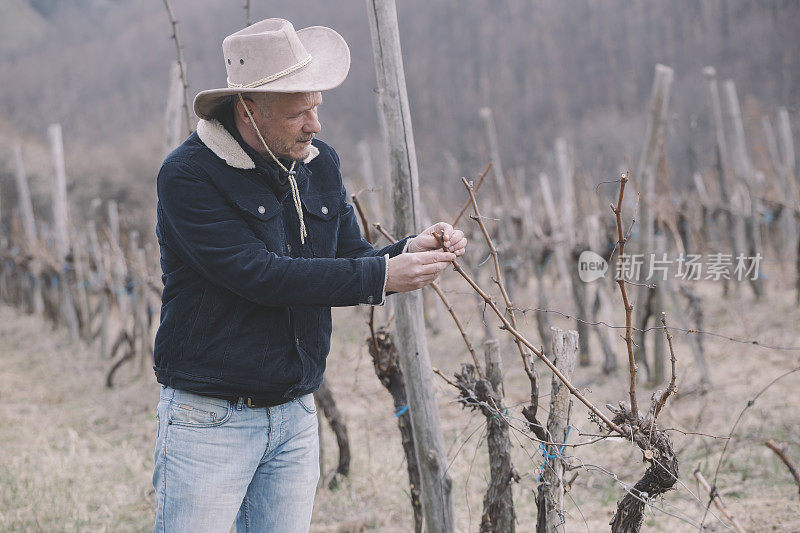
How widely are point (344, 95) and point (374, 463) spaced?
3160 centimetres

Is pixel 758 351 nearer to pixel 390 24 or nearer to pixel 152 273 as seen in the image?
pixel 390 24

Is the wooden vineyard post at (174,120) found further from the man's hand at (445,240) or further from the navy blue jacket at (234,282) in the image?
the man's hand at (445,240)

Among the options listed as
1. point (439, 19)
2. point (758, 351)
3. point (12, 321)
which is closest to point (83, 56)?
point (439, 19)

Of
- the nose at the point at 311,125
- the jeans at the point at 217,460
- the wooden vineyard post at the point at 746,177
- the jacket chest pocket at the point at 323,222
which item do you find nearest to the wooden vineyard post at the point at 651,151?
the wooden vineyard post at the point at 746,177

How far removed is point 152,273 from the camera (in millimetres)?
8133

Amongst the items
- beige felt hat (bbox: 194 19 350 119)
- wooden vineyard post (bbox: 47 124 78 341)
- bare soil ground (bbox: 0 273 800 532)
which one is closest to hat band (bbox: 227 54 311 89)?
beige felt hat (bbox: 194 19 350 119)

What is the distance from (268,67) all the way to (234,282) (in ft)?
1.79

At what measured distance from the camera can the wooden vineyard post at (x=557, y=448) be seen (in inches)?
81.0

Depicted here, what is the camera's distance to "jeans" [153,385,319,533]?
1.72 m

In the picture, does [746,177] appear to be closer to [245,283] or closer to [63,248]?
[245,283]

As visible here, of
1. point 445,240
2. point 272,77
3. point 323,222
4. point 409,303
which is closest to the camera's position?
point 272,77

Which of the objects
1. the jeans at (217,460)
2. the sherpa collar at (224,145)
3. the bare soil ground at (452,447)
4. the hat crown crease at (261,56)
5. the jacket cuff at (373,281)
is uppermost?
the hat crown crease at (261,56)

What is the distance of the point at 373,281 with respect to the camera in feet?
5.61

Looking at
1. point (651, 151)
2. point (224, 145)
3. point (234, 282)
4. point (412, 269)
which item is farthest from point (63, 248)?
point (412, 269)
